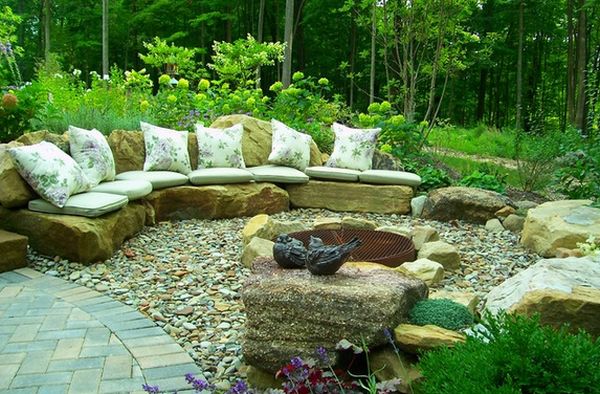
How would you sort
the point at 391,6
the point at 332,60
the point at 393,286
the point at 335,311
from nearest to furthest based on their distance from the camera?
the point at 335,311 < the point at 393,286 < the point at 391,6 < the point at 332,60

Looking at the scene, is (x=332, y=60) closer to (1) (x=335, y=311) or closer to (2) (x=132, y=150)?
(2) (x=132, y=150)

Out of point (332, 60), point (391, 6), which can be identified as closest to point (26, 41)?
point (332, 60)

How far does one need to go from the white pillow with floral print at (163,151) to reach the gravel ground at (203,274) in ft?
2.21

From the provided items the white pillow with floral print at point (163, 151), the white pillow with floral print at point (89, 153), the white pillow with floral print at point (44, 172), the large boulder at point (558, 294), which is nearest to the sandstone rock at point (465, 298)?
the large boulder at point (558, 294)

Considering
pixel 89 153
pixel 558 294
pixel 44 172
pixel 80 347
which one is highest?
pixel 89 153

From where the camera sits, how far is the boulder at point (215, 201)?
5617mm

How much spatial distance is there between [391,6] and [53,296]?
750 cm

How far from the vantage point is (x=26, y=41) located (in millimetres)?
22016

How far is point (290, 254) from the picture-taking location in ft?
8.98

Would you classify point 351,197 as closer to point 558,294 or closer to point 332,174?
point 332,174

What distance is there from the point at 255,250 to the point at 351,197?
2.65 m

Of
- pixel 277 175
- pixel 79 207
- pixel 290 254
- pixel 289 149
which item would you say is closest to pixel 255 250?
pixel 290 254

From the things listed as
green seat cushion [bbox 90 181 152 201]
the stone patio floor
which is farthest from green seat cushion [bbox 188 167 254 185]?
the stone patio floor

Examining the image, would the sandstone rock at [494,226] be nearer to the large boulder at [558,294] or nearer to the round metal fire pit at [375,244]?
the round metal fire pit at [375,244]
